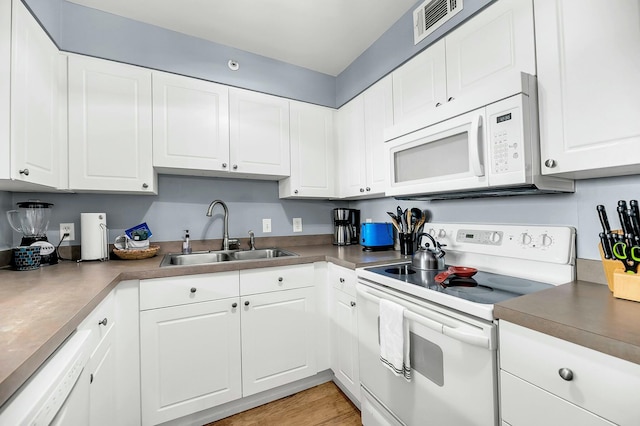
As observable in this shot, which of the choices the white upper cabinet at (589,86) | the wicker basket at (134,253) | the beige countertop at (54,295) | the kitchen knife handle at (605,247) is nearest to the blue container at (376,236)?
the beige countertop at (54,295)

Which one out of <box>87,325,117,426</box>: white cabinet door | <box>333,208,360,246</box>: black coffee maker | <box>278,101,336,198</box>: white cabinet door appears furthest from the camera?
<box>333,208,360,246</box>: black coffee maker

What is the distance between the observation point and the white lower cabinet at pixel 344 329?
167 centimetres

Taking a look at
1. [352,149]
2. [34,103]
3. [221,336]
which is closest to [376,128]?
[352,149]

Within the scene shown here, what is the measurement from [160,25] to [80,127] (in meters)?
0.87

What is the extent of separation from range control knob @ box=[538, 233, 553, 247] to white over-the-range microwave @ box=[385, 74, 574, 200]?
20 cm

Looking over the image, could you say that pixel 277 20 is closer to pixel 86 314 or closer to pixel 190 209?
pixel 190 209

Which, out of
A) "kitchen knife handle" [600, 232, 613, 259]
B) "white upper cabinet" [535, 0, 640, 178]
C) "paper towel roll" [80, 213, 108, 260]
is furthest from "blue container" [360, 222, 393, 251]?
"paper towel roll" [80, 213, 108, 260]

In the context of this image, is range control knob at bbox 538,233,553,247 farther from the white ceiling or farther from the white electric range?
the white ceiling

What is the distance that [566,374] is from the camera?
2.31 feet

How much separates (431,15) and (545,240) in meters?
1.35

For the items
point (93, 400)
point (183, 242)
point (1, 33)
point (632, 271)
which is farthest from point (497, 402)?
point (1, 33)

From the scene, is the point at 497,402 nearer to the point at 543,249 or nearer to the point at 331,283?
the point at 543,249

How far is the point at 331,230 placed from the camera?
2.70 metres

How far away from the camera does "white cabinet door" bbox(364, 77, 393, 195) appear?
1930mm
